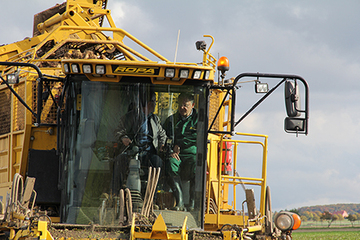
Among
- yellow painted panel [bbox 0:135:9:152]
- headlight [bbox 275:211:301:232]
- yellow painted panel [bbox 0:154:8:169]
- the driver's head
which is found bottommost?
headlight [bbox 275:211:301:232]

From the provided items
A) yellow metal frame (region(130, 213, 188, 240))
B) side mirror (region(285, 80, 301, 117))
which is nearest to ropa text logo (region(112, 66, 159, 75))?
side mirror (region(285, 80, 301, 117))

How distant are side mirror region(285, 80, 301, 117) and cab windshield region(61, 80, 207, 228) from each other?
46.9 inches

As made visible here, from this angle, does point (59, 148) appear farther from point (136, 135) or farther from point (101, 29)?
point (101, 29)

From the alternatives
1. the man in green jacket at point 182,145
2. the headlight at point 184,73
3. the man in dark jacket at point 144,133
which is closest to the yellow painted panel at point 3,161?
the man in dark jacket at point 144,133

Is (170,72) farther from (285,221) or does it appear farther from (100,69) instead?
(285,221)

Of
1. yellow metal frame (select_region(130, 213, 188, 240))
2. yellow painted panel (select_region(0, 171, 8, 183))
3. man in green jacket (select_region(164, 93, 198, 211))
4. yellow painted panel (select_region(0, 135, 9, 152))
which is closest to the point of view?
yellow metal frame (select_region(130, 213, 188, 240))

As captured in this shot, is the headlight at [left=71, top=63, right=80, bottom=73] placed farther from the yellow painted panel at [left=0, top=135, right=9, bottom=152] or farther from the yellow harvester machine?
the yellow painted panel at [left=0, top=135, right=9, bottom=152]

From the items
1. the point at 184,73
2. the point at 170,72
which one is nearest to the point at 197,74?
the point at 184,73

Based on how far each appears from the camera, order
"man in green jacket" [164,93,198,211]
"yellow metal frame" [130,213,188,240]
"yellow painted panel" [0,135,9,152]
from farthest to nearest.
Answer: "yellow painted panel" [0,135,9,152], "man in green jacket" [164,93,198,211], "yellow metal frame" [130,213,188,240]

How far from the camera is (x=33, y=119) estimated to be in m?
8.17

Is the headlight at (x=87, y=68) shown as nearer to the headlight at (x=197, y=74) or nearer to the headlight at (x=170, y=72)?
the headlight at (x=170, y=72)

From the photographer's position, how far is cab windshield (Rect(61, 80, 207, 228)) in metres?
6.86

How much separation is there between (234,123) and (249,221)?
6.19 feet

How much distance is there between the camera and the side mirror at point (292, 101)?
22.3 feet
